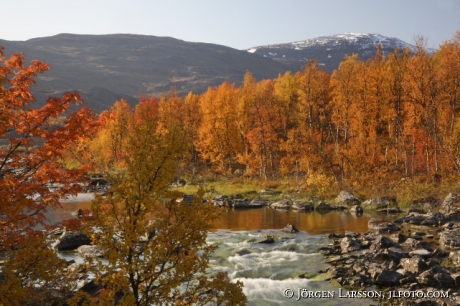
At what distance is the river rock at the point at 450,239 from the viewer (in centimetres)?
1931

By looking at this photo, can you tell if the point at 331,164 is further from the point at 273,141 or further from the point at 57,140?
the point at 57,140

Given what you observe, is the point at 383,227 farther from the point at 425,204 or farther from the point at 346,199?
the point at 346,199

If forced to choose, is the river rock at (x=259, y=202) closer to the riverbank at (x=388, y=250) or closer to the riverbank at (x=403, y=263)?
the riverbank at (x=388, y=250)

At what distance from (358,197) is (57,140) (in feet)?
102

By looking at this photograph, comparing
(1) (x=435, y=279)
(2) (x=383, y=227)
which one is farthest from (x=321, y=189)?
(1) (x=435, y=279)

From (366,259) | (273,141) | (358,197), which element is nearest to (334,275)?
(366,259)

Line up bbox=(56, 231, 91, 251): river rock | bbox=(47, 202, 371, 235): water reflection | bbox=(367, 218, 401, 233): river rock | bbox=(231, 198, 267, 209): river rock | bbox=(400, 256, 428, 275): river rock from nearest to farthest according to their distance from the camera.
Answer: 1. bbox=(400, 256, 428, 275): river rock
2. bbox=(56, 231, 91, 251): river rock
3. bbox=(367, 218, 401, 233): river rock
4. bbox=(47, 202, 371, 235): water reflection
5. bbox=(231, 198, 267, 209): river rock

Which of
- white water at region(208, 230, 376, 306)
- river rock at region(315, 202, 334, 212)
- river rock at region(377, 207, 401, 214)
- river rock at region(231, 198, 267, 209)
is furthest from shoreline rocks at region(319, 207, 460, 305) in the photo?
river rock at region(231, 198, 267, 209)

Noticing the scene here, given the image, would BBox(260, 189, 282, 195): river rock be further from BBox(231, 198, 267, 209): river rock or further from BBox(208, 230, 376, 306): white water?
BBox(208, 230, 376, 306): white water

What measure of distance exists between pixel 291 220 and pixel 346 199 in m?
7.74

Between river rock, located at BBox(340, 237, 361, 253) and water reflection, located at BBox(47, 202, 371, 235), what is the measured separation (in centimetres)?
433

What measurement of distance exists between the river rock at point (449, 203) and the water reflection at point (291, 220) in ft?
17.3

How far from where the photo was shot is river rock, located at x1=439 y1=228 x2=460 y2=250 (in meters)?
19.3

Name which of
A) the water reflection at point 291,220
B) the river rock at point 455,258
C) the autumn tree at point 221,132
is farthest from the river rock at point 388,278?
the autumn tree at point 221,132
